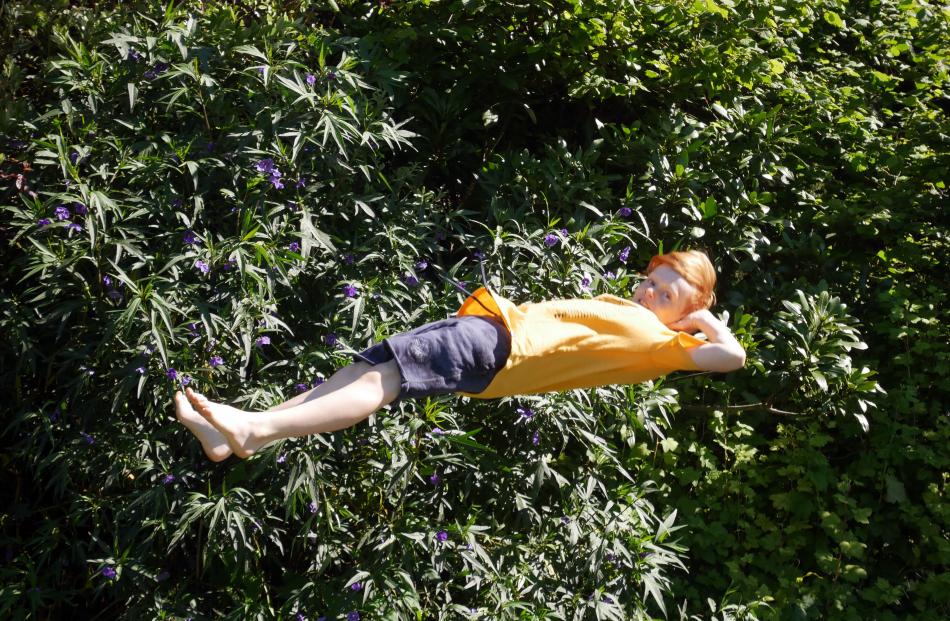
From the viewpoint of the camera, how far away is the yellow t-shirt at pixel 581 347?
8.95 feet

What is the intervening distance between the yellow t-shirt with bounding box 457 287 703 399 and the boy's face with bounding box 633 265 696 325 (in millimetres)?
136

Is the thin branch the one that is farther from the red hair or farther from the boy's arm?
the boy's arm

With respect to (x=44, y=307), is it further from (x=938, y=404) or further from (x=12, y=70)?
(x=938, y=404)

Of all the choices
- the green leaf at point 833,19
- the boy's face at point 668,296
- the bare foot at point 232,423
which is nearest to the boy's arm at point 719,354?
the boy's face at point 668,296

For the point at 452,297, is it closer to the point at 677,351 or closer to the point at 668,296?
the point at 668,296

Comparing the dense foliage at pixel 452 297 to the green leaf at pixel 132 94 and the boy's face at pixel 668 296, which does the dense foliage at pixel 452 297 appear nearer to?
the green leaf at pixel 132 94

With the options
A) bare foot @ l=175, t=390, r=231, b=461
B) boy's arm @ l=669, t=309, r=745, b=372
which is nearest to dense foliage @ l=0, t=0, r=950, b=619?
bare foot @ l=175, t=390, r=231, b=461

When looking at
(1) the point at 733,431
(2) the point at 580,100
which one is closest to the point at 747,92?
→ (2) the point at 580,100

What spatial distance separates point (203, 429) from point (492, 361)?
76 centimetres

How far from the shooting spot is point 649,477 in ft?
14.5

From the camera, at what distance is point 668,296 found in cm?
295

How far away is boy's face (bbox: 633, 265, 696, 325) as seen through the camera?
2939 mm

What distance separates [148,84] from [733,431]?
111 inches

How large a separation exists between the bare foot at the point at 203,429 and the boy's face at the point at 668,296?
4.06 feet
